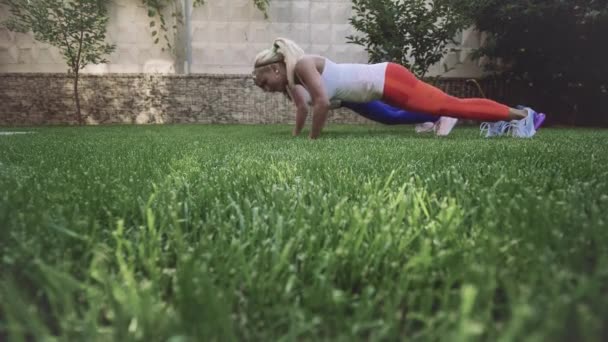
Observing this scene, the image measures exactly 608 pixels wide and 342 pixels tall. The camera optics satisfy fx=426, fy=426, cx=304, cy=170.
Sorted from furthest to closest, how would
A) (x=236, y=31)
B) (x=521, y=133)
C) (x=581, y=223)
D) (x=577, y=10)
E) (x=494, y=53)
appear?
1. (x=236, y=31)
2. (x=494, y=53)
3. (x=577, y=10)
4. (x=521, y=133)
5. (x=581, y=223)

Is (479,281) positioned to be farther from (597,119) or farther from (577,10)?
(597,119)

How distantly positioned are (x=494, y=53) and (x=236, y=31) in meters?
4.18

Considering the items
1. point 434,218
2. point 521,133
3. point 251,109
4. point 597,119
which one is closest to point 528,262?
point 434,218

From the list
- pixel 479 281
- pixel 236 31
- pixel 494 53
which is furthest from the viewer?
pixel 236 31

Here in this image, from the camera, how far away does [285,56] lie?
329 cm

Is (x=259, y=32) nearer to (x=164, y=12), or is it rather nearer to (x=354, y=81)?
(x=164, y=12)

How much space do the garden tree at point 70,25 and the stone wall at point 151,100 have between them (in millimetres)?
475

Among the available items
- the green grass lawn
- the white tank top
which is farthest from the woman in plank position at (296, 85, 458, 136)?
the green grass lawn

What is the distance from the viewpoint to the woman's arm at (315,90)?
3123mm

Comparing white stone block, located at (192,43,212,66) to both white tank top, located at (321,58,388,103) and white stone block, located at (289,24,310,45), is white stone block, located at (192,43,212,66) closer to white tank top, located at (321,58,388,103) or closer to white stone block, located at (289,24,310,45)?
white stone block, located at (289,24,310,45)

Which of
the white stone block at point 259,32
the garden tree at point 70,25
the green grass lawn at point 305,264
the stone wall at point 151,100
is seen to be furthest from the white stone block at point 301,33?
the green grass lawn at point 305,264

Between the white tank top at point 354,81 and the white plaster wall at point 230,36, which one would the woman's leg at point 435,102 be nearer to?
the white tank top at point 354,81

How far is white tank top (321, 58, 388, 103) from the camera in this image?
331 cm

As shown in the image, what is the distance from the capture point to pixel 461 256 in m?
0.56
